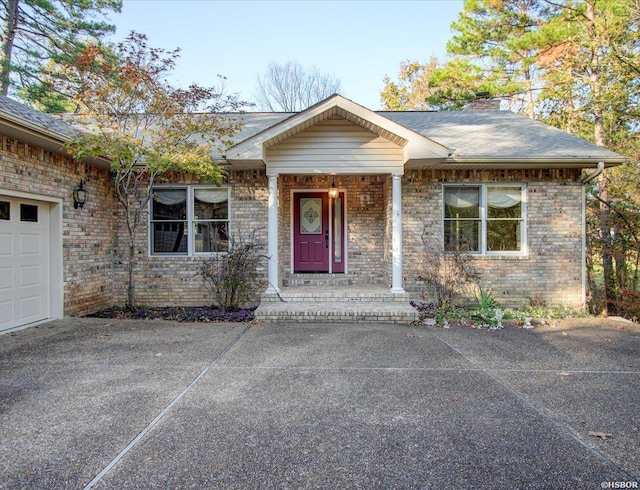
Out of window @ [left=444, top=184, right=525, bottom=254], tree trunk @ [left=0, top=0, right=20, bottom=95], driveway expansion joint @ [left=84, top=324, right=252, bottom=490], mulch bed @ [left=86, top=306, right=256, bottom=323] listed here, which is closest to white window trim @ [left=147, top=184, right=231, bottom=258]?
mulch bed @ [left=86, top=306, right=256, bottom=323]

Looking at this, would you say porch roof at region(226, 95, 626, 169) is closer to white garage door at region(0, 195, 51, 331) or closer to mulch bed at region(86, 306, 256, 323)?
mulch bed at region(86, 306, 256, 323)

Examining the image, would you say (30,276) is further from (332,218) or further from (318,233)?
(332,218)

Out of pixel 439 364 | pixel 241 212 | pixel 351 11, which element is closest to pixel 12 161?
pixel 241 212

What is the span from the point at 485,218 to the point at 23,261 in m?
8.75

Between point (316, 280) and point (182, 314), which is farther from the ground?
point (316, 280)

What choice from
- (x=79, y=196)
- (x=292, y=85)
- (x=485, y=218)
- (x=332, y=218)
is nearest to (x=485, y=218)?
(x=485, y=218)

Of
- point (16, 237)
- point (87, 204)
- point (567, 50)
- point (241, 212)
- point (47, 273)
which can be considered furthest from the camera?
point (567, 50)

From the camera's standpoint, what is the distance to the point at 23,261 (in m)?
6.21

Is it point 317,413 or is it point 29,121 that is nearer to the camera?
point 317,413

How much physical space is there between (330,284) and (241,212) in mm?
2555

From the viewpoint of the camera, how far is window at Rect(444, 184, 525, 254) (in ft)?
26.9

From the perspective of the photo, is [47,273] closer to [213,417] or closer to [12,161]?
[12,161]

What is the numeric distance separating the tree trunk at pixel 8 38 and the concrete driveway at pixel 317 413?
12733 millimetres

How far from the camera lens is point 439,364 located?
4.49m
